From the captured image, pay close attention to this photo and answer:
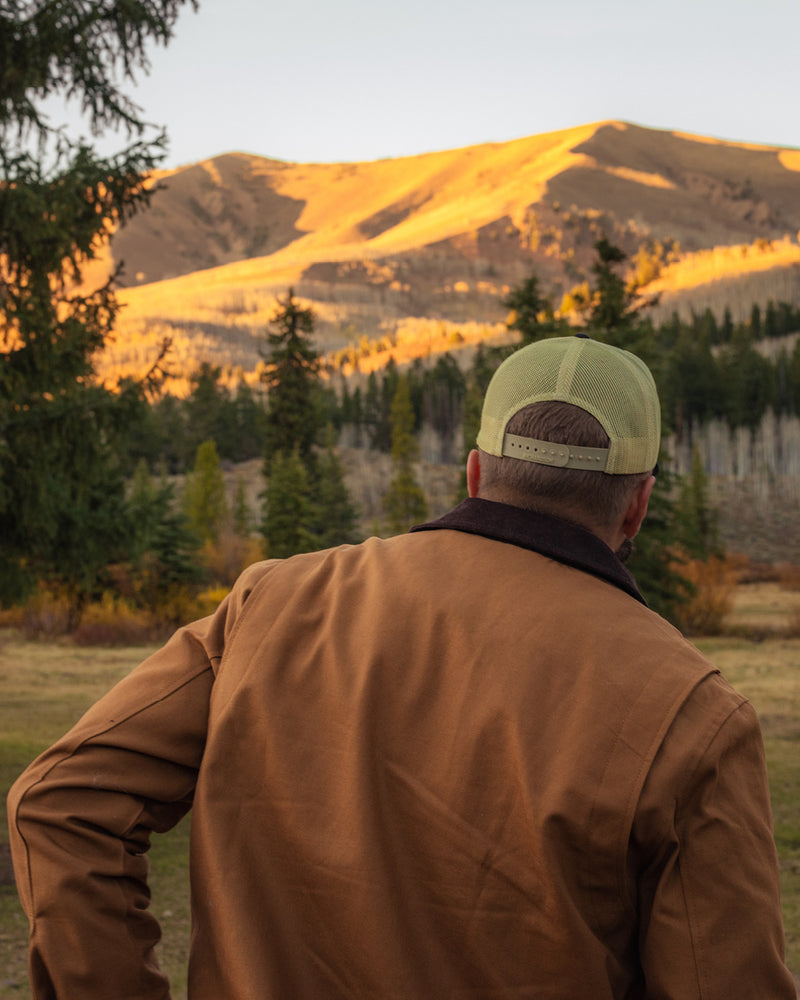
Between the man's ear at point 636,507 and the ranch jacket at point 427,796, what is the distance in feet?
0.50

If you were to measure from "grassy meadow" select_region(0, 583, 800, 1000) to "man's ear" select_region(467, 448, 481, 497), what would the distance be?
16.5ft

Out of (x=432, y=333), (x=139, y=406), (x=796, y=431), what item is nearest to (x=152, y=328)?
(x=432, y=333)

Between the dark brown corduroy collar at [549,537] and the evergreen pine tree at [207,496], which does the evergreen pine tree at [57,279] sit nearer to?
the dark brown corduroy collar at [549,537]

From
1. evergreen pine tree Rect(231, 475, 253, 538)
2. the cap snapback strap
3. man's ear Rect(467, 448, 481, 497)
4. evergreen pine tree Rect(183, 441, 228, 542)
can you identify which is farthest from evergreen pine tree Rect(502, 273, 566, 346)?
evergreen pine tree Rect(231, 475, 253, 538)

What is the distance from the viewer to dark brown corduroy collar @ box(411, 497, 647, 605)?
1.61 m

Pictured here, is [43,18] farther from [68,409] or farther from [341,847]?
[341,847]

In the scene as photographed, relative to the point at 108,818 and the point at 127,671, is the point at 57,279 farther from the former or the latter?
the point at 127,671

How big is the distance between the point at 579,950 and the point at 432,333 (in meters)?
169

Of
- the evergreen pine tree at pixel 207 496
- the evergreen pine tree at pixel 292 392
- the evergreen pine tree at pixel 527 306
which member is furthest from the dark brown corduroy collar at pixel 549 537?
the evergreen pine tree at pixel 292 392

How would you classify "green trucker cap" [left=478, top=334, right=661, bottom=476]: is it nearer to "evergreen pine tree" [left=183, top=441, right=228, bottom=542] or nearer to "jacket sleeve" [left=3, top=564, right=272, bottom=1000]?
"jacket sleeve" [left=3, top=564, right=272, bottom=1000]

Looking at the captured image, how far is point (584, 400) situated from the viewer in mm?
1689

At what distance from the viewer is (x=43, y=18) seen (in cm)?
812

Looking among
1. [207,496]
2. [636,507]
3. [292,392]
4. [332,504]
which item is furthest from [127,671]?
[207,496]

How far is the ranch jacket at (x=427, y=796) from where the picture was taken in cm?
144
